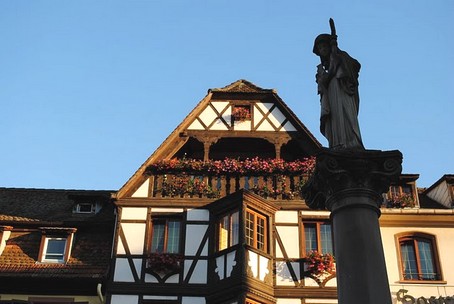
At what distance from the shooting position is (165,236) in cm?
2288

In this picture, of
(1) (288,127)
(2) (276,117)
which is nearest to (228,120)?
(2) (276,117)

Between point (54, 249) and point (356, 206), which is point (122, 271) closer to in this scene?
point (54, 249)

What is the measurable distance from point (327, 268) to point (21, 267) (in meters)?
10.2

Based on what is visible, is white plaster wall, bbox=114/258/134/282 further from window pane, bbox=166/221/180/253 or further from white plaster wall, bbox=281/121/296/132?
white plaster wall, bbox=281/121/296/132

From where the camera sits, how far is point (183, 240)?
22.6m

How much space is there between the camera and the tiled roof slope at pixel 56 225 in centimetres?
2216

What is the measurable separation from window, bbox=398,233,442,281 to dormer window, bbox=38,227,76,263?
1159cm

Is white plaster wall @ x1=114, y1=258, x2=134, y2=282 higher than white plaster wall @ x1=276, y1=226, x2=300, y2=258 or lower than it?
lower

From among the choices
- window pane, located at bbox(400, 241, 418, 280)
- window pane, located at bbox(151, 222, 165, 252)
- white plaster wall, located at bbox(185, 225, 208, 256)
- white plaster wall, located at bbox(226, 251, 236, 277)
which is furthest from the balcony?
window pane, located at bbox(400, 241, 418, 280)

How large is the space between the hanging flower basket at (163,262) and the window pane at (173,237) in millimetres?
610

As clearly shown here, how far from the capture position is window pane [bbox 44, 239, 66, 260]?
23000mm

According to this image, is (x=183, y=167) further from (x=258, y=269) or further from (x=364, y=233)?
(x=364, y=233)

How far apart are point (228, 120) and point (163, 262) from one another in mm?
6388

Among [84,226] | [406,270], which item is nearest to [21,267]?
[84,226]
